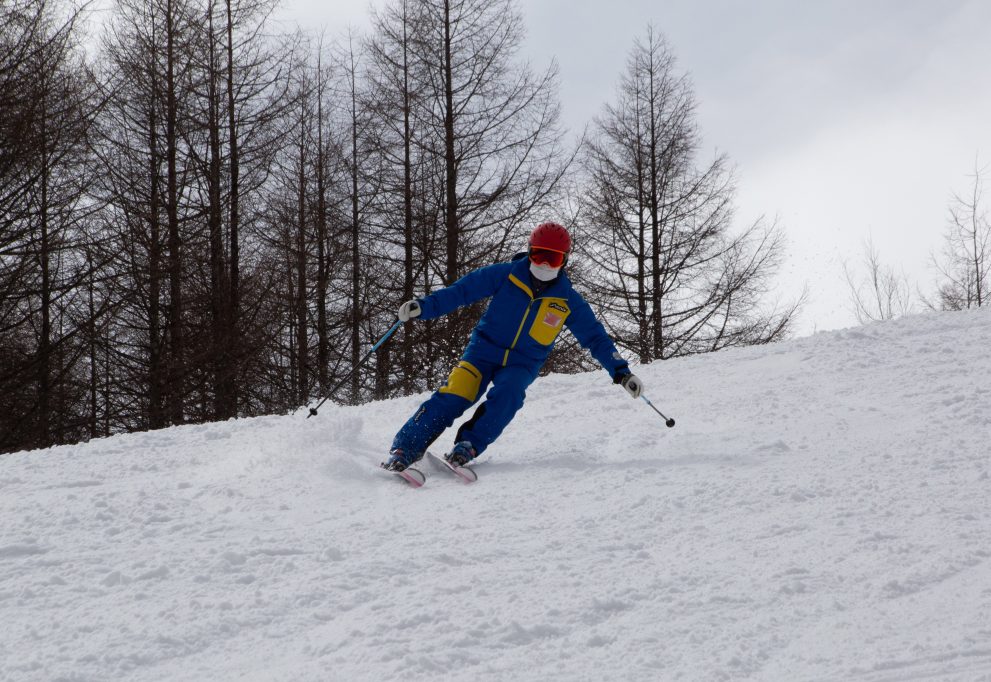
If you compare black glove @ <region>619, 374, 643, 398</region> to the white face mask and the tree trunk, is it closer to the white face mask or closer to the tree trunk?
the white face mask

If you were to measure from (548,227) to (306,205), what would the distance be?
11.3 m

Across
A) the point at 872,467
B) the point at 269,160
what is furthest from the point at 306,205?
the point at 872,467

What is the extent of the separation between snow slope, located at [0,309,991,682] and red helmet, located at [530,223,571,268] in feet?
3.81

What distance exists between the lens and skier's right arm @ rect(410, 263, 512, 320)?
4.52 m

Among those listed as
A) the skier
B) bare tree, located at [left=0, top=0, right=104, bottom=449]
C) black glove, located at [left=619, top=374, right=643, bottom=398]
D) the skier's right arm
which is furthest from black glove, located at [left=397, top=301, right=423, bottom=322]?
bare tree, located at [left=0, top=0, right=104, bottom=449]

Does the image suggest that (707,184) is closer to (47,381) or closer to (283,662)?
(47,381)

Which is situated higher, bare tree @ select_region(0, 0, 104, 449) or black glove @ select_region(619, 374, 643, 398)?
bare tree @ select_region(0, 0, 104, 449)

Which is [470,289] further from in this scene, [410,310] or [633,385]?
[633,385]

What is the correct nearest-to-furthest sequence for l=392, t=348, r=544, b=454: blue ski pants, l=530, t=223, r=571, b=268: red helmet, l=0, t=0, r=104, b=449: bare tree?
l=392, t=348, r=544, b=454: blue ski pants
l=530, t=223, r=571, b=268: red helmet
l=0, t=0, r=104, b=449: bare tree

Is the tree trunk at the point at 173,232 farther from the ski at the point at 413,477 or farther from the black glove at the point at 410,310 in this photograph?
the ski at the point at 413,477

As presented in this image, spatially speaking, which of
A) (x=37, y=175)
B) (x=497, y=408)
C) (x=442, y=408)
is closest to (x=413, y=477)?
(x=442, y=408)

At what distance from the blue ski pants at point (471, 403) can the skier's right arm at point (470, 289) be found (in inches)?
13.1

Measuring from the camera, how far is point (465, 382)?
14.7 feet

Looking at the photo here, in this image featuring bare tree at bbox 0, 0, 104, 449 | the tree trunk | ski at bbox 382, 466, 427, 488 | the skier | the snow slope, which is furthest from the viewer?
the tree trunk
